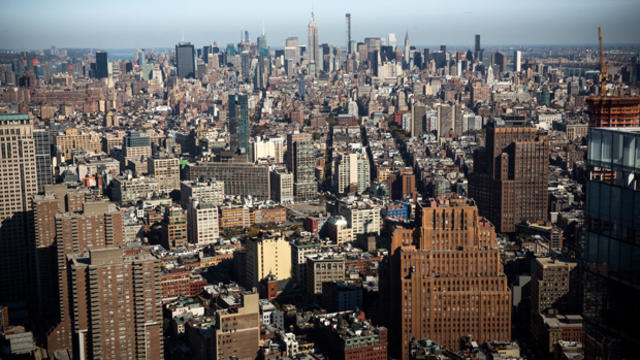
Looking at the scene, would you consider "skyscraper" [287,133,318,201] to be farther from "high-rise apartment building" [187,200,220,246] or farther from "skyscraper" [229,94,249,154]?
"high-rise apartment building" [187,200,220,246]

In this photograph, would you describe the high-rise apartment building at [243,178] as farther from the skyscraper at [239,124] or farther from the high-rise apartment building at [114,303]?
the high-rise apartment building at [114,303]

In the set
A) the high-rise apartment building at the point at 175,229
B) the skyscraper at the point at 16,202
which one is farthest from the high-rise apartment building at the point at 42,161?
the high-rise apartment building at the point at 175,229

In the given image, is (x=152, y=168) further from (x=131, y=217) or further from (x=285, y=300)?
(x=285, y=300)

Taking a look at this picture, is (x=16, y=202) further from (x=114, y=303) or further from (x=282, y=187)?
(x=282, y=187)

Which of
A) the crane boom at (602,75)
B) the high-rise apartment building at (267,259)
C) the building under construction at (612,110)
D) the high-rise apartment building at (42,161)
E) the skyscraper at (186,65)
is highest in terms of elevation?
the skyscraper at (186,65)

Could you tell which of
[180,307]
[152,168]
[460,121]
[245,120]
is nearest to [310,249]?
[180,307]

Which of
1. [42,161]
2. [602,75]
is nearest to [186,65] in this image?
[42,161]
